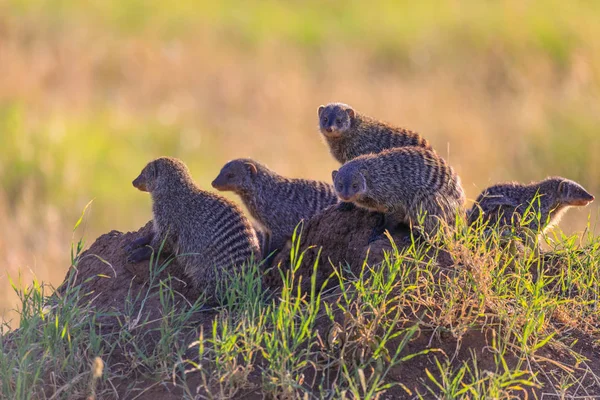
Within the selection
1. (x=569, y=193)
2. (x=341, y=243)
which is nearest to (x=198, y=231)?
(x=341, y=243)

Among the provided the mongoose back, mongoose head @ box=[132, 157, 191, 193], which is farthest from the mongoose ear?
mongoose head @ box=[132, 157, 191, 193]

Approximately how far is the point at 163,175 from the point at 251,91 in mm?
10595

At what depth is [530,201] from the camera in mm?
4848

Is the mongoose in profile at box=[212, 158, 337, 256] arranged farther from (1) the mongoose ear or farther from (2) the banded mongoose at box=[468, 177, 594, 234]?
(2) the banded mongoose at box=[468, 177, 594, 234]

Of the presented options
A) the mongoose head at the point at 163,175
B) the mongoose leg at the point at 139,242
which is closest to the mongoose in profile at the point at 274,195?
the mongoose head at the point at 163,175

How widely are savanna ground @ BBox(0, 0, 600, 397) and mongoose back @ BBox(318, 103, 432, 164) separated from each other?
98.6 inches

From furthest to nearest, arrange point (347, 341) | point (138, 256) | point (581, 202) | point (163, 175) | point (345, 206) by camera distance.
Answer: point (581, 202) → point (163, 175) → point (345, 206) → point (138, 256) → point (347, 341)

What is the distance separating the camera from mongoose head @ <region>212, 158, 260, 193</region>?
212 inches

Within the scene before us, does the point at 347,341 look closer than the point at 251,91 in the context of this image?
Yes

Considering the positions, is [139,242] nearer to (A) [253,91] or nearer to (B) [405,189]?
(B) [405,189]

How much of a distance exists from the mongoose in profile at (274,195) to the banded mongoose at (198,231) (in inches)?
22.7

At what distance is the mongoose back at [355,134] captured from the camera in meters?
5.19

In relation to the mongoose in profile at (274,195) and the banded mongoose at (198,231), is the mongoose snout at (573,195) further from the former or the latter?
the banded mongoose at (198,231)

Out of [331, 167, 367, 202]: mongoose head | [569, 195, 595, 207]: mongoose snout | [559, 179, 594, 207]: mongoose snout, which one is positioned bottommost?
[569, 195, 595, 207]: mongoose snout
